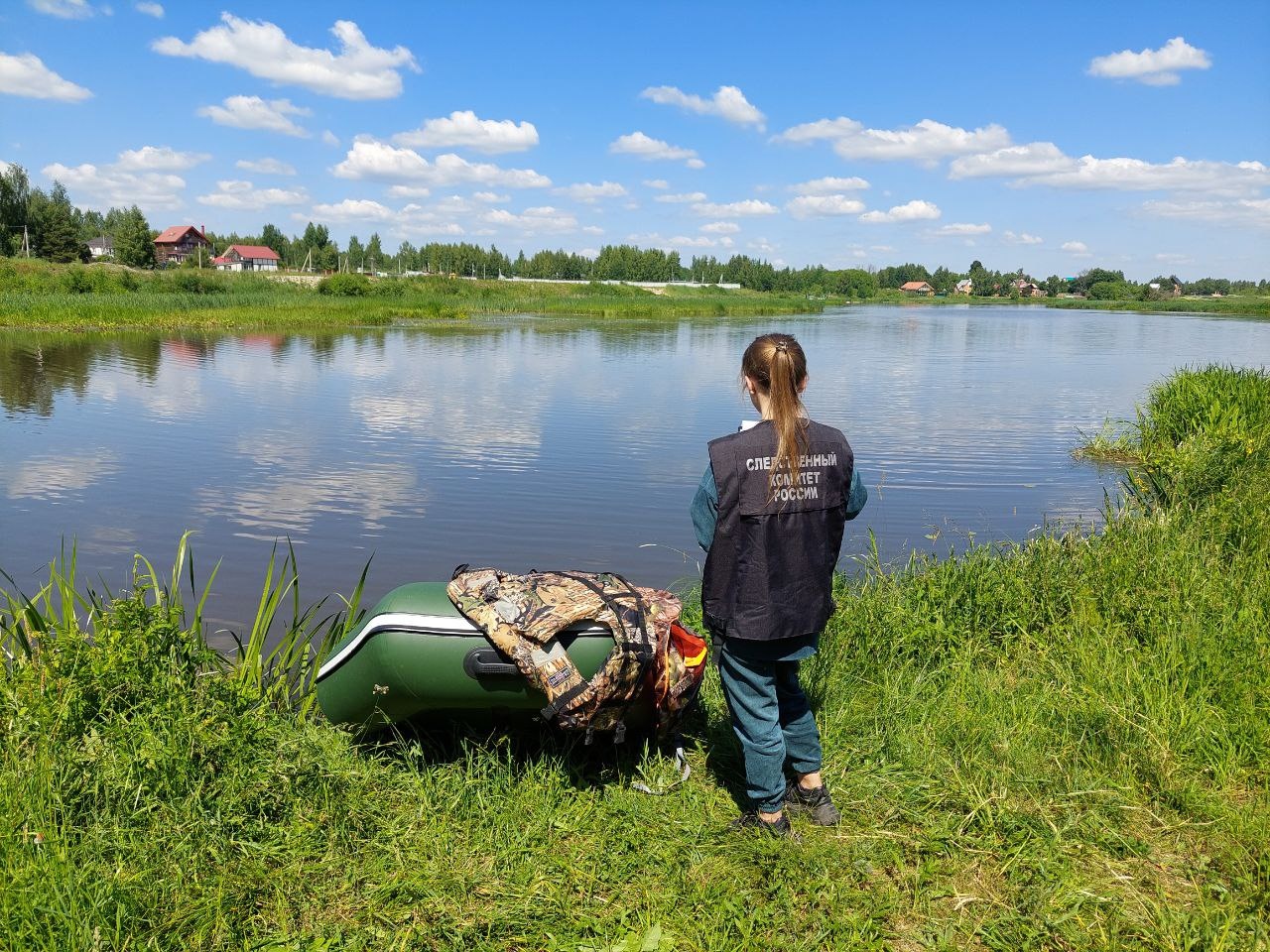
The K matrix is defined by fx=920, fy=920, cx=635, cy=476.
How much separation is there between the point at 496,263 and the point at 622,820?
123 meters

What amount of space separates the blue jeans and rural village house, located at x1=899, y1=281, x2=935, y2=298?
560 ft

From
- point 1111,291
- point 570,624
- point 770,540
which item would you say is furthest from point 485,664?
point 1111,291

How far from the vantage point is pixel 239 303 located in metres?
43.1

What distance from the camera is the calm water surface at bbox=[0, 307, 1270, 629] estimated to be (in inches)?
355

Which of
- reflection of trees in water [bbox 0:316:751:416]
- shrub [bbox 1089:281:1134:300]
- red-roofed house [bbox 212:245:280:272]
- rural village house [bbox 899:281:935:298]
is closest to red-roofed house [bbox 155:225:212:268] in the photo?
red-roofed house [bbox 212:245:280:272]

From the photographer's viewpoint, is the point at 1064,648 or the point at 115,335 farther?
the point at 115,335

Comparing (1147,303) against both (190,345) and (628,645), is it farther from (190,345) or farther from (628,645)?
(628,645)

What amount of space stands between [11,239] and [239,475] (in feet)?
219

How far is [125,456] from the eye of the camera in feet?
43.4

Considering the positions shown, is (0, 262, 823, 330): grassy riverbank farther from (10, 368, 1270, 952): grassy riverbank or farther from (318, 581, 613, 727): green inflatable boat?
(318, 581, 613, 727): green inflatable boat

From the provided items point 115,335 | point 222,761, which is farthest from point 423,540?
point 115,335

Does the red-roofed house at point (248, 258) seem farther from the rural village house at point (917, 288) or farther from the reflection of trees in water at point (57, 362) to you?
the rural village house at point (917, 288)

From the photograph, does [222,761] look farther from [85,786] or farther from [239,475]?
[239,475]

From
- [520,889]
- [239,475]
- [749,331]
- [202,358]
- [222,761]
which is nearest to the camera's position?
[520,889]
